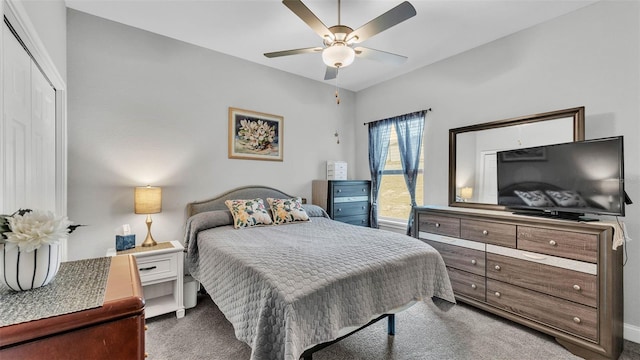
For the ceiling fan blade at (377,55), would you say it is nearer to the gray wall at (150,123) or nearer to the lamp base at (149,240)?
the gray wall at (150,123)

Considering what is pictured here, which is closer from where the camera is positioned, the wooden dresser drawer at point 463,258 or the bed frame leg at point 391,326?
the bed frame leg at point 391,326

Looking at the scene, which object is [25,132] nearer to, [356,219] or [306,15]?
[306,15]

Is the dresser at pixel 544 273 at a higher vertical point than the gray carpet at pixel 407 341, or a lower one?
higher

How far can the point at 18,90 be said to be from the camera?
4.67ft

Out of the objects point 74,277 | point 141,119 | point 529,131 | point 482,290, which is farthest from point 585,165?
point 141,119


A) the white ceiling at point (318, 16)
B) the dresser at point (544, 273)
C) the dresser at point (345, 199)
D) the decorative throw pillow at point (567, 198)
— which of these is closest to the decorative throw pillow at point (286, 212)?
the dresser at point (345, 199)

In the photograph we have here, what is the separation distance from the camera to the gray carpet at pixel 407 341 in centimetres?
205

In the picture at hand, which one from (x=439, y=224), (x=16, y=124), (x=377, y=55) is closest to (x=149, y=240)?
(x=16, y=124)

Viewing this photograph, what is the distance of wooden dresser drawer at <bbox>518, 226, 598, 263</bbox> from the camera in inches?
80.4

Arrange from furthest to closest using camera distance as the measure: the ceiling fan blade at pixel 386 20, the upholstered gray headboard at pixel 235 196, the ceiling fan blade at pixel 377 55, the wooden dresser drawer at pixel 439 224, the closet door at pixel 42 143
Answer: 1. the upholstered gray headboard at pixel 235 196
2. the wooden dresser drawer at pixel 439 224
3. the ceiling fan blade at pixel 377 55
4. the ceiling fan blade at pixel 386 20
5. the closet door at pixel 42 143

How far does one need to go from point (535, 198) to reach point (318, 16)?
2.63 meters

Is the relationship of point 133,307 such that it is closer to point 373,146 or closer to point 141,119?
point 141,119

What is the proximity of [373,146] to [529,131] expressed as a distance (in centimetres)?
210

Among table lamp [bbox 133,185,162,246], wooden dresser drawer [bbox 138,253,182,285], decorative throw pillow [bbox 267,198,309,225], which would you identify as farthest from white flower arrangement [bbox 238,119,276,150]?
wooden dresser drawer [bbox 138,253,182,285]
